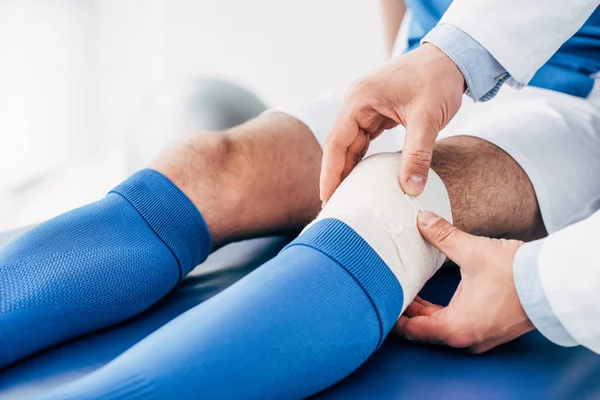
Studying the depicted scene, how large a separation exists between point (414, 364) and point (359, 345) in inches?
4.0

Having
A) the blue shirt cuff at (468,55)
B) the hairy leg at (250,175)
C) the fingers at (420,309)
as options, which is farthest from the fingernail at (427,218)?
the hairy leg at (250,175)

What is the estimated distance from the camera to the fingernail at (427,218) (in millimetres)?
770

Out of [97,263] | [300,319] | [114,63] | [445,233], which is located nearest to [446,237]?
[445,233]

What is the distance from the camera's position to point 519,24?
88 cm

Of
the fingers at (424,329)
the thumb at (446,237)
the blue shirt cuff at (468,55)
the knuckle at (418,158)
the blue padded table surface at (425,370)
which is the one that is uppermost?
the blue shirt cuff at (468,55)

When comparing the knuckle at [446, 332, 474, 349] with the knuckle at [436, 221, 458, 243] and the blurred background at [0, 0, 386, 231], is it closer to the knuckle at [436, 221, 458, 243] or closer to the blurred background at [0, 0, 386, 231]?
the knuckle at [436, 221, 458, 243]

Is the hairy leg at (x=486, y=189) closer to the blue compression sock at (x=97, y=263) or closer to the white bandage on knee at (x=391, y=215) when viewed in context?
the white bandage on knee at (x=391, y=215)

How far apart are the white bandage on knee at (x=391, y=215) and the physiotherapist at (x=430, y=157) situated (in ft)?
0.07

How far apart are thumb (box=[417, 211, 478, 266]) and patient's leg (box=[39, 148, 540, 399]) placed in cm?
1

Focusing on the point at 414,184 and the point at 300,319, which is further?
the point at 414,184

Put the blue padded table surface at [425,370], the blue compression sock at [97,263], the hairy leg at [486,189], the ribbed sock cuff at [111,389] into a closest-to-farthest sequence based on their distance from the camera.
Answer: the ribbed sock cuff at [111,389]
the blue padded table surface at [425,370]
the blue compression sock at [97,263]
the hairy leg at [486,189]

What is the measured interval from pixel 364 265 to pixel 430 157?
0.59 feet

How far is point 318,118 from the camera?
1.15 metres

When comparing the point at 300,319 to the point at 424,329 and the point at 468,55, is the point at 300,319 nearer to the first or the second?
the point at 424,329
